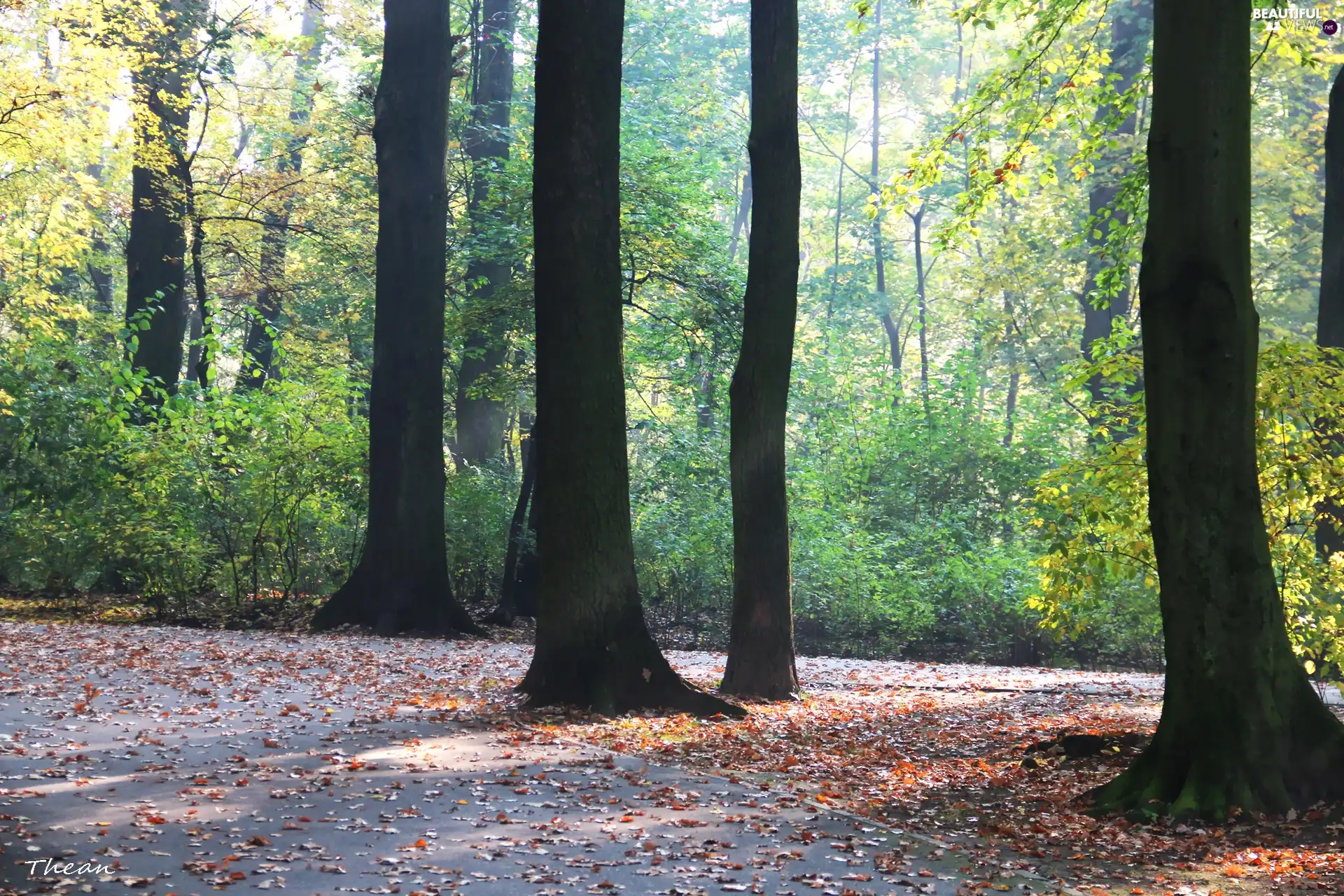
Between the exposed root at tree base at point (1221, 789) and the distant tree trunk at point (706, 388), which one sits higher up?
the distant tree trunk at point (706, 388)

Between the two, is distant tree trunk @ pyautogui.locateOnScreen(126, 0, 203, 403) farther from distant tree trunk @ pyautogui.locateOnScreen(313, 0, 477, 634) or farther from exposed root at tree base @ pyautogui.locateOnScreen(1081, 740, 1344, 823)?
exposed root at tree base @ pyautogui.locateOnScreen(1081, 740, 1344, 823)

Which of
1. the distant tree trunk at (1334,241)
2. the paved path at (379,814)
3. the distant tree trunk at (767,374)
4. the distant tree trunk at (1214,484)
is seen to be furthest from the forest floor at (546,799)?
the distant tree trunk at (1334,241)

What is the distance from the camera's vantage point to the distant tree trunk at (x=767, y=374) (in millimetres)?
10320

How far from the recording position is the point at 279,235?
81.8 feet

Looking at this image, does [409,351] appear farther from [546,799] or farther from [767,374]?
[546,799]

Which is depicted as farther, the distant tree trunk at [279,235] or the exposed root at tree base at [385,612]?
the distant tree trunk at [279,235]

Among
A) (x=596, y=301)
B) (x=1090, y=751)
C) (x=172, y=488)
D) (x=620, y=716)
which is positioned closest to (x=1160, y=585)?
(x=1090, y=751)

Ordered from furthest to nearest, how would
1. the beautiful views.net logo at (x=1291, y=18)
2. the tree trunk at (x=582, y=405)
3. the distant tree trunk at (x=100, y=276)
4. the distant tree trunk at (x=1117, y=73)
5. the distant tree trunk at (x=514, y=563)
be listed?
the distant tree trunk at (x=100, y=276)
the distant tree trunk at (x=1117, y=73)
the distant tree trunk at (x=514, y=563)
the beautiful views.net logo at (x=1291, y=18)
the tree trunk at (x=582, y=405)

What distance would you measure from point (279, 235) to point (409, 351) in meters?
11.6

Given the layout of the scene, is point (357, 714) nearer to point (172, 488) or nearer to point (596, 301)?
point (596, 301)

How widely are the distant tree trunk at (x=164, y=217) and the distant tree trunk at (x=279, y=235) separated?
1.35 m

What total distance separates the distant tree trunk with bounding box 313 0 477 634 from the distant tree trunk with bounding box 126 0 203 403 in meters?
5.54

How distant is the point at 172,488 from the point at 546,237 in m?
9.34

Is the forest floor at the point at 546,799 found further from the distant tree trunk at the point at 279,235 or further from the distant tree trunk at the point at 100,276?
the distant tree trunk at the point at 100,276
